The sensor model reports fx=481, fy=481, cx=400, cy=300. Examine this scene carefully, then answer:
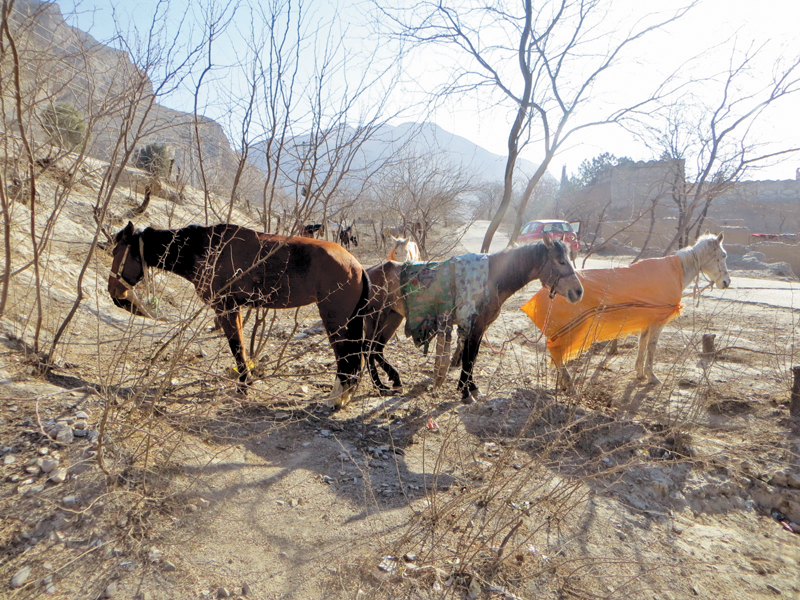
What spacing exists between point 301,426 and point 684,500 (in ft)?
10.0

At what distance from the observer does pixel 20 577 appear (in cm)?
200

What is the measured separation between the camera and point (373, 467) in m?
3.54

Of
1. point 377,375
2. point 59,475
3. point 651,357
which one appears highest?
point 651,357

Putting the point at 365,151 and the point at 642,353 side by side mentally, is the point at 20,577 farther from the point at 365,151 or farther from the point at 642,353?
the point at 642,353

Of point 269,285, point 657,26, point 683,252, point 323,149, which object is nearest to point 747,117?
point 657,26

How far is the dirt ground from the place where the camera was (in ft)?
7.54

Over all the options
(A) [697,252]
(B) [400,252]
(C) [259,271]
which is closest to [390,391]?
(C) [259,271]

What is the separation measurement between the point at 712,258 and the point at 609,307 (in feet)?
6.59

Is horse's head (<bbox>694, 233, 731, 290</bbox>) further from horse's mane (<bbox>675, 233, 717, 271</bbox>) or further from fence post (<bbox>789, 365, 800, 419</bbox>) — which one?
fence post (<bbox>789, 365, 800, 419</bbox>)

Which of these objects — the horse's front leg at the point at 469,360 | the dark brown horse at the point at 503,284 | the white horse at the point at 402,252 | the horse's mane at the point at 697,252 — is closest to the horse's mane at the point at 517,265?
the dark brown horse at the point at 503,284

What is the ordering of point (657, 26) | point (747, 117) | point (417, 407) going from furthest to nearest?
point (747, 117) < point (657, 26) < point (417, 407)

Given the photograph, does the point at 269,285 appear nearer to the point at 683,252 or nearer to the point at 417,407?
the point at 417,407

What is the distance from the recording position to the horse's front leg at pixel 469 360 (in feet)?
15.9

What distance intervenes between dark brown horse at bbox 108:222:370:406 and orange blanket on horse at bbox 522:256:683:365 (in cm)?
207
